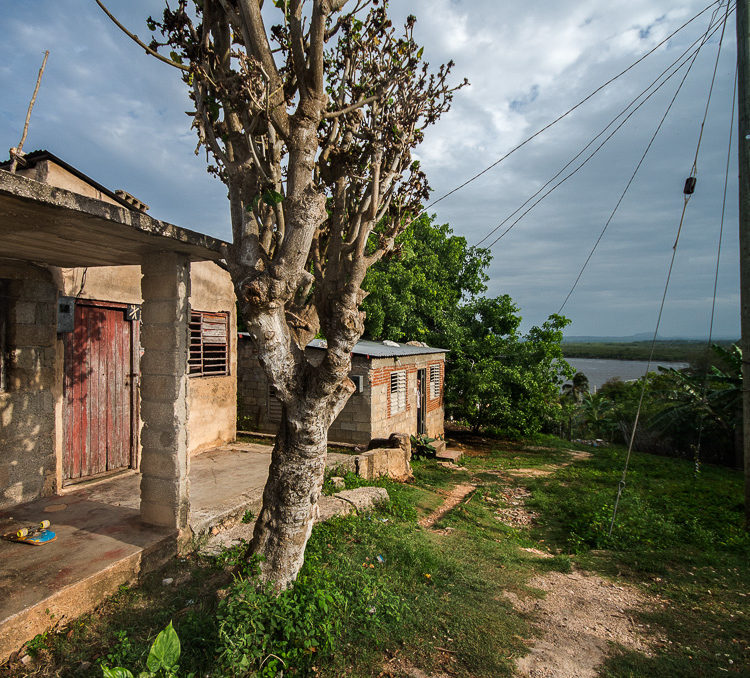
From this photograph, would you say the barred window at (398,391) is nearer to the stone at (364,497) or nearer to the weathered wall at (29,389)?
the stone at (364,497)

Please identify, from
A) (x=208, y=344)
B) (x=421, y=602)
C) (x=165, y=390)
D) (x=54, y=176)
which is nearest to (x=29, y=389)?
(x=165, y=390)

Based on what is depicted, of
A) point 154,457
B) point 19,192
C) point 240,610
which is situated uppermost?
point 19,192

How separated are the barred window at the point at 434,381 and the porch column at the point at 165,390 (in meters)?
10.8

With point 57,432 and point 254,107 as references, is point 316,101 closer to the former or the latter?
point 254,107

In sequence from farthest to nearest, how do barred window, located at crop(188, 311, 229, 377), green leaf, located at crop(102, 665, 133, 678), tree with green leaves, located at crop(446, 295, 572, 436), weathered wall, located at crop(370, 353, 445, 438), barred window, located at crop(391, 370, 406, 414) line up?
tree with green leaves, located at crop(446, 295, 572, 436) < barred window, located at crop(391, 370, 406, 414) < weathered wall, located at crop(370, 353, 445, 438) < barred window, located at crop(188, 311, 229, 377) < green leaf, located at crop(102, 665, 133, 678)

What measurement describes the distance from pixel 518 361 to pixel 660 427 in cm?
549

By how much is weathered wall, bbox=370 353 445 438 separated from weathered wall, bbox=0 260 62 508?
261 inches

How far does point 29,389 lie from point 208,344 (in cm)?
396

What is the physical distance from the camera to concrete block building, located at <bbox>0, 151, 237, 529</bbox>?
3.96 meters

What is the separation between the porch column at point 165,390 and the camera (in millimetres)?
4637

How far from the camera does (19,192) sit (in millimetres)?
3029

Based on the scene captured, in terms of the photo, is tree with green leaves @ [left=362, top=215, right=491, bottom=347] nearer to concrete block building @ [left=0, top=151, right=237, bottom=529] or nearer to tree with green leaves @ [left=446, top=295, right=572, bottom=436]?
tree with green leaves @ [left=446, top=295, right=572, bottom=436]

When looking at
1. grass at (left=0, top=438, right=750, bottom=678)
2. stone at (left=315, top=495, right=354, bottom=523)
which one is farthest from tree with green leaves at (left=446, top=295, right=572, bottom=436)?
stone at (left=315, top=495, right=354, bottom=523)

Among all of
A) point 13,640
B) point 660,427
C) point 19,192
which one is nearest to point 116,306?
point 19,192
